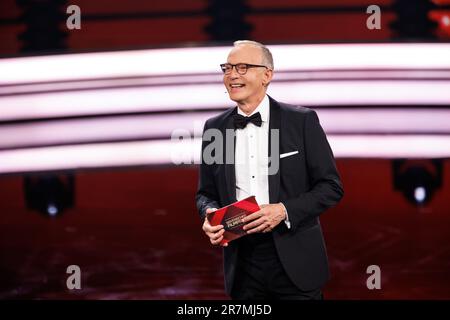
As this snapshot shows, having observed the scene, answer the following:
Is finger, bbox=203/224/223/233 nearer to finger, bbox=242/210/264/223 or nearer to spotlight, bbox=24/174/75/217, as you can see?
finger, bbox=242/210/264/223

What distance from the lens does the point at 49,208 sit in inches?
153

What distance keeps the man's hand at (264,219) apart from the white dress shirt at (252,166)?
0.12 metres

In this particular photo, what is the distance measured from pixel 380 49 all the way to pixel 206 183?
1.67m

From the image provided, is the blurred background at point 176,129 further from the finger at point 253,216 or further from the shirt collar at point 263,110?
the finger at point 253,216

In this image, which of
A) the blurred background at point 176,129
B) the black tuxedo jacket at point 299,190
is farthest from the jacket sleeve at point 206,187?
the blurred background at point 176,129

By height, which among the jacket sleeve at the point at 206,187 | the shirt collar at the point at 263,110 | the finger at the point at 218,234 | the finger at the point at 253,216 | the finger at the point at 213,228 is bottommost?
the finger at the point at 218,234

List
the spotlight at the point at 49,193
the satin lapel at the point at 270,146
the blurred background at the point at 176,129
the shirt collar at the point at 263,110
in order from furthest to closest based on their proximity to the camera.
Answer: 1. the spotlight at the point at 49,193
2. the blurred background at the point at 176,129
3. the shirt collar at the point at 263,110
4. the satin lapel at the point at 270,146

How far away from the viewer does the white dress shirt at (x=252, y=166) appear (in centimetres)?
236

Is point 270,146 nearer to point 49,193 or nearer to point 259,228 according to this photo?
point 259,228

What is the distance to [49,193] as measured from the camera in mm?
3895

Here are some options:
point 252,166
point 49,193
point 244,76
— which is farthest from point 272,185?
point 49,193

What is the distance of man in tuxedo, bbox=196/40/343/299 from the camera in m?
2.28

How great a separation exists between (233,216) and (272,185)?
190 mm
